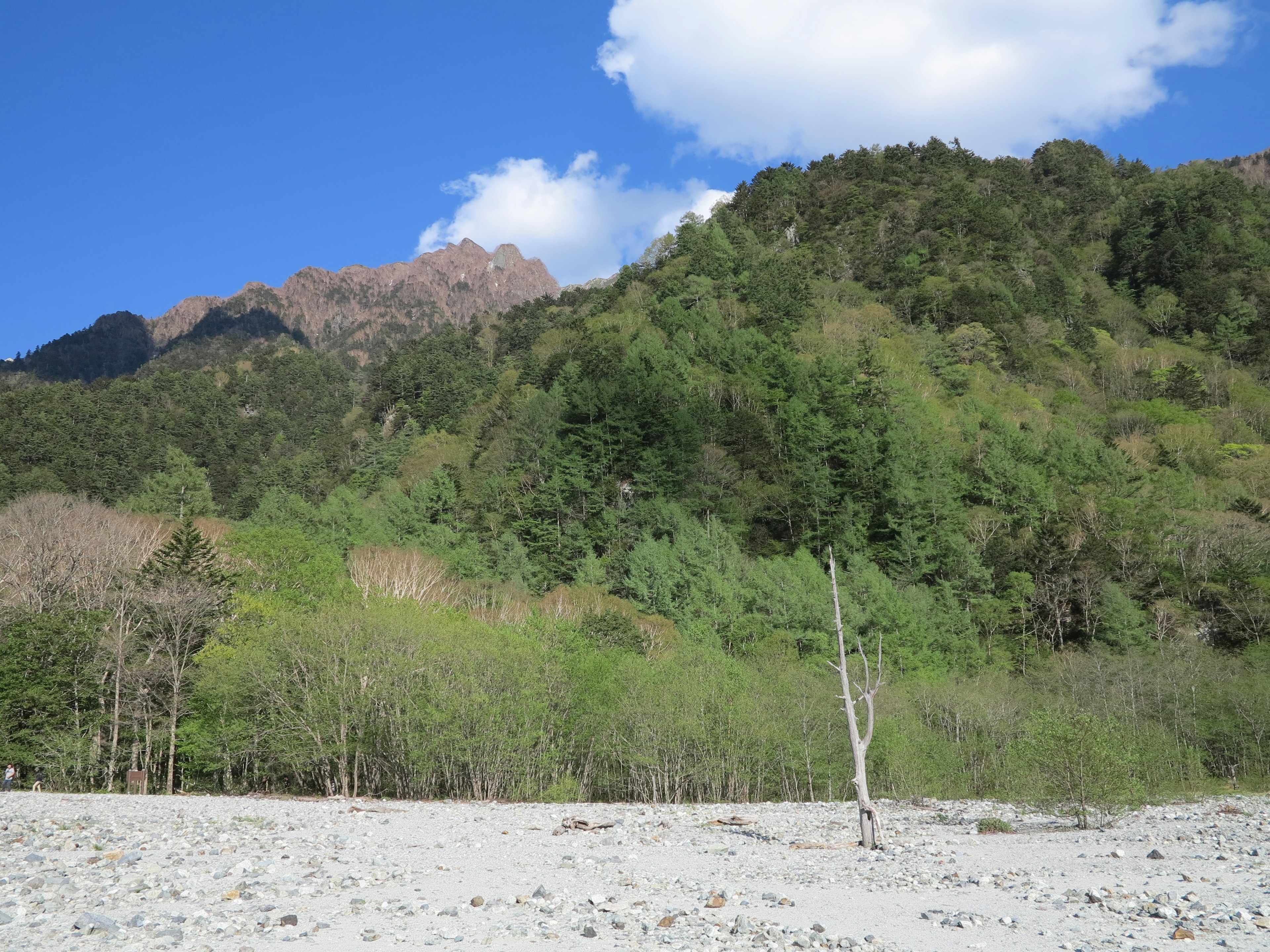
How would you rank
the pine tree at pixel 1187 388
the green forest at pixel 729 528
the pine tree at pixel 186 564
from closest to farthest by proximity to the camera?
the green forest at pixel 729 528
the pine tree at pixel 186 564
the pine tree at pixel 1187 388

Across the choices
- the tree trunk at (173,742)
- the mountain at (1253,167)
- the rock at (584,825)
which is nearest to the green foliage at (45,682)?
the tree trunk at (173,742)

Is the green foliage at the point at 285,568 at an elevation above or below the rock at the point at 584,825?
above

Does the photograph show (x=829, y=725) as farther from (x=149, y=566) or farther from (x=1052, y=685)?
(x=149, y=566)

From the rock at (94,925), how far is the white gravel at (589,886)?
29mm

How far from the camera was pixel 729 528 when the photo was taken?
68.8 meters

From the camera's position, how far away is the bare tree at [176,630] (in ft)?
125

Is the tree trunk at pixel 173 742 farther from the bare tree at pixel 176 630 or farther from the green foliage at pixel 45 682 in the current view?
the green foliage at pixel 45 682

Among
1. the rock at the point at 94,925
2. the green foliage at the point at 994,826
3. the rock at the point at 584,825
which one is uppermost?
the rock at the point at 94,925

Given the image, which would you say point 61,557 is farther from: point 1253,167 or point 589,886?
point 1253,167

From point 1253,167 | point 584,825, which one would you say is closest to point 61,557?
point 584,825

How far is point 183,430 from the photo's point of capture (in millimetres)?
116875

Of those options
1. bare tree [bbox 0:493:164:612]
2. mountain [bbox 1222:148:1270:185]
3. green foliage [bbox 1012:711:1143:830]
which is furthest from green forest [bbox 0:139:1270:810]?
mountain [bbox 1222:148:1270:185]

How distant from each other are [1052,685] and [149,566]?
180 ft

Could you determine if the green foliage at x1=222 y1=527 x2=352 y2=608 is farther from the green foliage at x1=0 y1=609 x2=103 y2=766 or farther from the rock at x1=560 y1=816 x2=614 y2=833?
the rock at x1=560 y1=816 x2=614 y2=833
